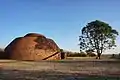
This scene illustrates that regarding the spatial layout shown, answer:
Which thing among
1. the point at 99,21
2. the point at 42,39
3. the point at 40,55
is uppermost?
the point at 99,21

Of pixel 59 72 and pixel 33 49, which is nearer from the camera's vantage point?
Answer: pixel 59 72

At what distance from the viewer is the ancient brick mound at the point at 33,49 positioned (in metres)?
56.0

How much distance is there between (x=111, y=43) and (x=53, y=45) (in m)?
13.4

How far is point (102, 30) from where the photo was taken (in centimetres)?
5606

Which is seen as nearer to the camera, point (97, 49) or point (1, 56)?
point (97, 49)

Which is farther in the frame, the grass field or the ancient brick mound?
the ancient brick mound

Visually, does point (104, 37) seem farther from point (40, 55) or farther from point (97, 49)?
point (40, 55)

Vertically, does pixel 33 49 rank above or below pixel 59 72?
above

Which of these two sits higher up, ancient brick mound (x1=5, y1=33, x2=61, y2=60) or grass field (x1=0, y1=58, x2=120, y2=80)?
ancient brick mound (x1=5, y1=33, x2=61, y2=60)

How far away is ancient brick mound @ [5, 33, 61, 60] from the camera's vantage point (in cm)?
5603

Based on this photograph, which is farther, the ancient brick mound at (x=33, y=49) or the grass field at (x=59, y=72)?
the ancient brick mound at (x=33, y=49)

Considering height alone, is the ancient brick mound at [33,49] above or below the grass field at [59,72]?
above

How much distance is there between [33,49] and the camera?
185 ft

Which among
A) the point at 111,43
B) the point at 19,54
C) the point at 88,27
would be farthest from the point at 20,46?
the point at 111,43
